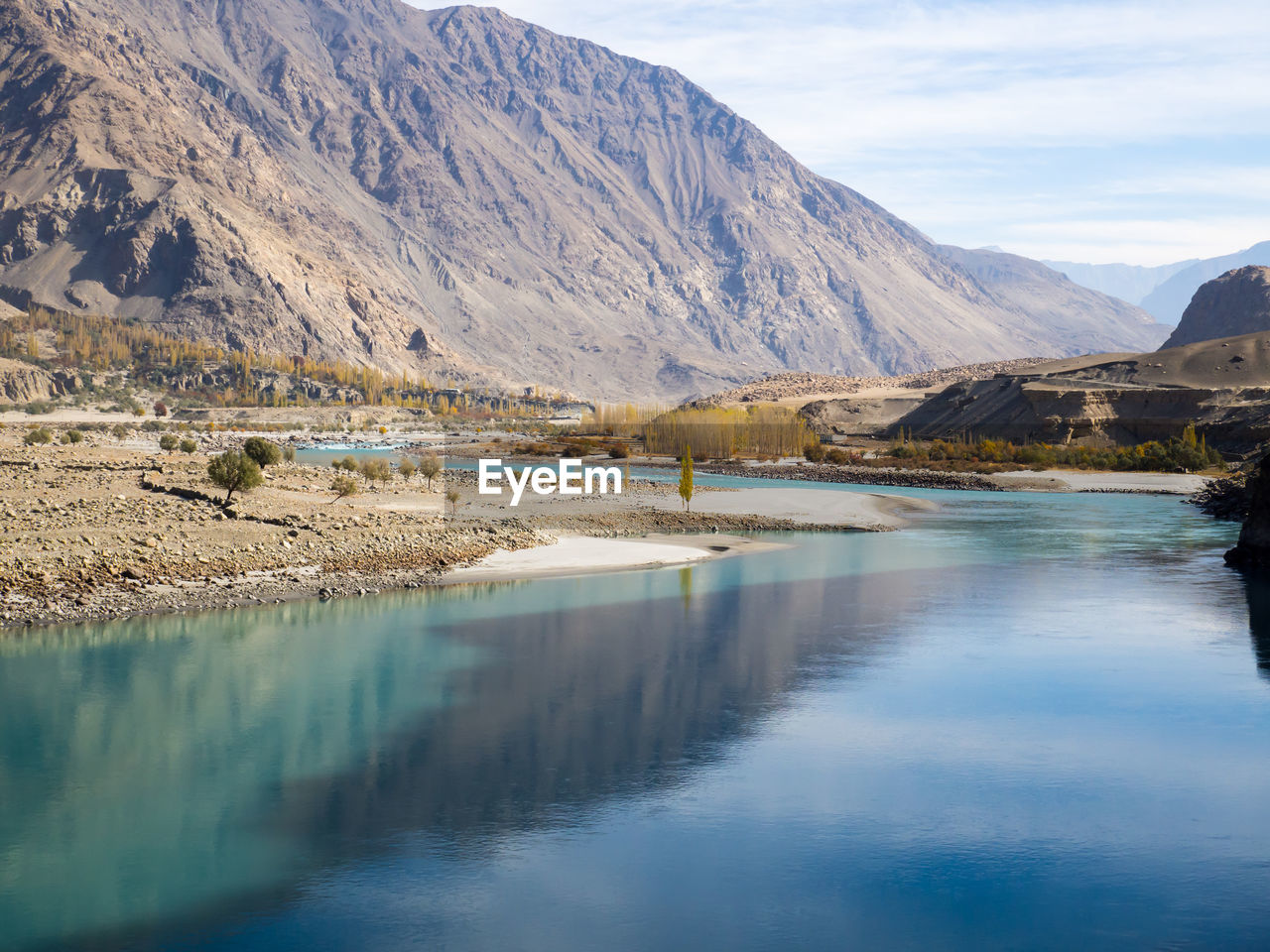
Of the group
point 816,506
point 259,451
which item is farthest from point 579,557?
point 259,451

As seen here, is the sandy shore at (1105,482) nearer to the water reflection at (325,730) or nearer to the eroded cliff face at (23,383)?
the water reflection at (325,730)

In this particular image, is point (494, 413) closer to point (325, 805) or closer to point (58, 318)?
point (58, 318)

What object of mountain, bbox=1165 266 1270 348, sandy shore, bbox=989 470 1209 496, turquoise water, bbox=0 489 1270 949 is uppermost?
mountain, bbox=1165 266 1270 348

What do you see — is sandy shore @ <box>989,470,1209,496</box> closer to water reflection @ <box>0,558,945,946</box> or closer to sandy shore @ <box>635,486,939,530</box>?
sandy shore @ <box>635,486,939,530</box>

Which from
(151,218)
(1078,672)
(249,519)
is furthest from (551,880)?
(151,218)

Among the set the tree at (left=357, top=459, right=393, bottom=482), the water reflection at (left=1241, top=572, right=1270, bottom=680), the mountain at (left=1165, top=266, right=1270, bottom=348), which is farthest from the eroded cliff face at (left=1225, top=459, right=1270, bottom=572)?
the mountain at (left=1165, top=266, right=1270, bottom=348)

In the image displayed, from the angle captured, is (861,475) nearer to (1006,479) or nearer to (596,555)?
(1006,479)

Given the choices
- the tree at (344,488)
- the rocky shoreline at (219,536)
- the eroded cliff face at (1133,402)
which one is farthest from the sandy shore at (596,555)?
the eroded cliff face at (1133,402)
